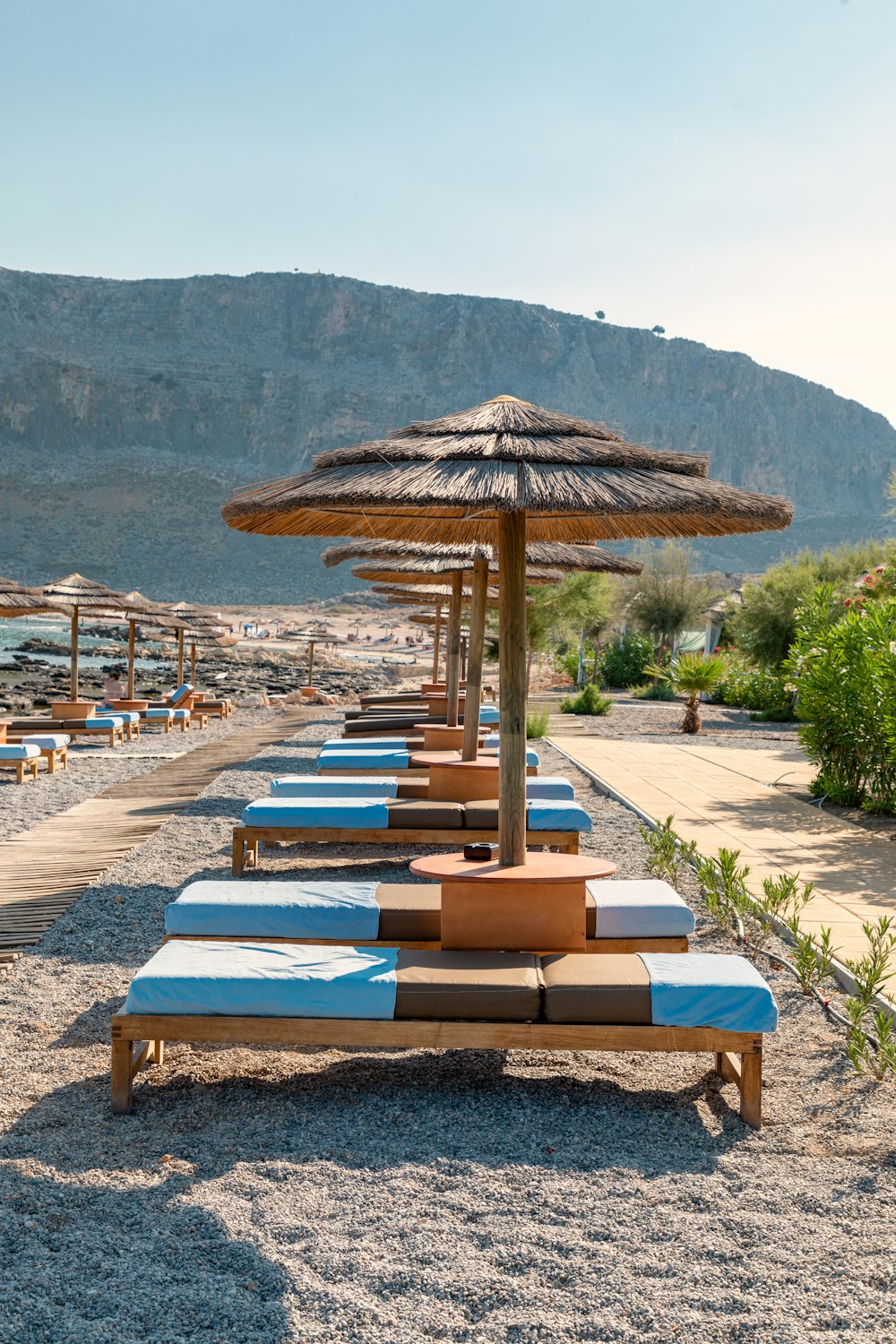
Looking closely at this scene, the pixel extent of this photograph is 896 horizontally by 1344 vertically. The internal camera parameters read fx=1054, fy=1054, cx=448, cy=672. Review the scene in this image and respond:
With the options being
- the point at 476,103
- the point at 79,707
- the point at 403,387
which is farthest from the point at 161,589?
the point at 476,103

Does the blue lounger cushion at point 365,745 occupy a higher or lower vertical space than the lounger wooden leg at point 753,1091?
higher

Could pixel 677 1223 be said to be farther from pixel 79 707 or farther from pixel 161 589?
pixel 161 589

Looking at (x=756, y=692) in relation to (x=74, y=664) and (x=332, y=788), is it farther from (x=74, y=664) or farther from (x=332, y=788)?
(x=332, y=788)

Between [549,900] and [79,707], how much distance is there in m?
12.1

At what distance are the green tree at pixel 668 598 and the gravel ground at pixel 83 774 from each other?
1412cm

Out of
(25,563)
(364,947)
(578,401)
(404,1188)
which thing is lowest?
(404,1188)

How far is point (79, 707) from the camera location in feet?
47.5

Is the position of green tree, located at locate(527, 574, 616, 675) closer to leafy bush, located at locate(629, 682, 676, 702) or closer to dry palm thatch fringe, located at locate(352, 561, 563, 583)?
leafy bush, located at locate(629, 682, 676, 702)

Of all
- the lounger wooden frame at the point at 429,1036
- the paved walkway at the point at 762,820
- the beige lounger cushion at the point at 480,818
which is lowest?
the paved walkway at the point at 762,820

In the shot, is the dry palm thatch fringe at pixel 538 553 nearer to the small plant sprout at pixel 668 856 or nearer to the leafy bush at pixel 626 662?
the small plant sprout at pixel 668 856

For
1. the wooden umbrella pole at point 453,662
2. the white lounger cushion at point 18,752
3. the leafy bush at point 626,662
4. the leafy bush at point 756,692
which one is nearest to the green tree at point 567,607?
the leafy bush at point 626,662

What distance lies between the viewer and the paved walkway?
5.55 m

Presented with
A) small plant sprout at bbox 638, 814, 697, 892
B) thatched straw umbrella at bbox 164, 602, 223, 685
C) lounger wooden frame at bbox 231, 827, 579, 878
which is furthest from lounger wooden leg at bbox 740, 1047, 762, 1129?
thatched straw umbrella at bbox 164, 602, 223, 685

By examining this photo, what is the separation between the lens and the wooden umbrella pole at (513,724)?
3934 millimetres
